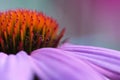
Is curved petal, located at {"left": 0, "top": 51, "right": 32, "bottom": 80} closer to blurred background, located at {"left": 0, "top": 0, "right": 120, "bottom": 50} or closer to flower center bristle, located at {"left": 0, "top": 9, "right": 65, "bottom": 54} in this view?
flower center bristle, located at {"left": 0, "top": 9, "right": 65, "bottom": 54}

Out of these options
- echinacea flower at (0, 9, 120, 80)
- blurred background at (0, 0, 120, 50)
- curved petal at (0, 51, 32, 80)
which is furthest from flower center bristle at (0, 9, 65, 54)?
blurred background at (0, 0, 120, 50)

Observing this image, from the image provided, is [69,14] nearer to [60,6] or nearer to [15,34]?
[60,6]

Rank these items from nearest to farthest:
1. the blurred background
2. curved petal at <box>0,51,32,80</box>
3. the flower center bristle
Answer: curved petal at <box>0,51,32,80</box> < the flower center bristle < the blurred background

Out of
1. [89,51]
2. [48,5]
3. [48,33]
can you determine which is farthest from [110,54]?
[48,5]

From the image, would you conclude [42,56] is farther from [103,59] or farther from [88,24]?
[88,24]

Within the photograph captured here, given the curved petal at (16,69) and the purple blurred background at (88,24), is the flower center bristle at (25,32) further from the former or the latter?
the purple blurred background at (88,24)

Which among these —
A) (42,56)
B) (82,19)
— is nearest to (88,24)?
(82,19)
